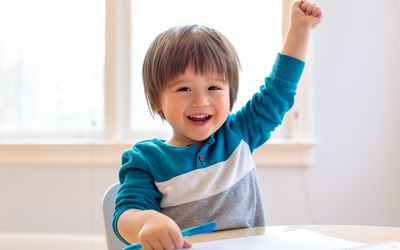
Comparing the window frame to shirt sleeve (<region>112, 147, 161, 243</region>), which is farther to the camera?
the window frame

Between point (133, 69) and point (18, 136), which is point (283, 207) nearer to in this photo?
point (133, 69)

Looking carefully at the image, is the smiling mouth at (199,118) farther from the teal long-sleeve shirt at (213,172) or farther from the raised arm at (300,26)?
the raised arm at (300,26)

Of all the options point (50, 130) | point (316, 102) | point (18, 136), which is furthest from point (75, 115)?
point (316, 102)

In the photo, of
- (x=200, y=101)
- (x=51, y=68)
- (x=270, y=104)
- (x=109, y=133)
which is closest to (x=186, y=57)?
(x=200, y=101)

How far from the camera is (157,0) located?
2.13 m

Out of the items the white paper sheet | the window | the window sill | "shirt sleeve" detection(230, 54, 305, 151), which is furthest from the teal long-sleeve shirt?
the window

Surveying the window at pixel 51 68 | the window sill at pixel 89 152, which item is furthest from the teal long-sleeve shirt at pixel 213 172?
the window at pixel 51 68

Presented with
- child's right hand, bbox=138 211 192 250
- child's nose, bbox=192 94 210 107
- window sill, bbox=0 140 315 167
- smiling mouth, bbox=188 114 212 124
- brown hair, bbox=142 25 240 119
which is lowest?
window sill, bbox=0 140 315 167

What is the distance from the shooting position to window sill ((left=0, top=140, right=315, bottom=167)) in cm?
193

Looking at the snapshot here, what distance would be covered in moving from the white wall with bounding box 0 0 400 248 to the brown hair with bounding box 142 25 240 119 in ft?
3.43

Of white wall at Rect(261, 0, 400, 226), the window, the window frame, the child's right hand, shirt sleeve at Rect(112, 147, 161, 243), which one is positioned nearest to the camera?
the child's right hand

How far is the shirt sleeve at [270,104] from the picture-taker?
3.18ft

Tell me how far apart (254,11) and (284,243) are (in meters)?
1.49

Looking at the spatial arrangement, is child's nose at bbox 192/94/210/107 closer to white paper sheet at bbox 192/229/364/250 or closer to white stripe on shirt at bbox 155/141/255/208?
white stripe on shirt at bbox 155/141/255/208
